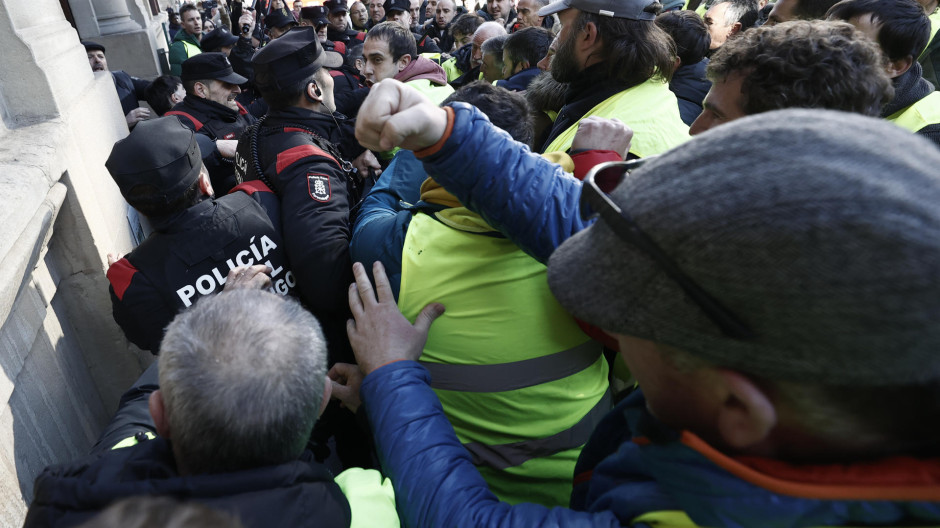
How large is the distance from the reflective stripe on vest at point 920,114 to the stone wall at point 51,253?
341cm

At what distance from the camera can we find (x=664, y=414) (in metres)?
0.80

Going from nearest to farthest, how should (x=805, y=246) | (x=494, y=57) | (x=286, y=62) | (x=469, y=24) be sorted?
1. (x=805, y=246)
2. (x=286, y=62)
3. (x=494, y=57)
4. (x=469, y=24)

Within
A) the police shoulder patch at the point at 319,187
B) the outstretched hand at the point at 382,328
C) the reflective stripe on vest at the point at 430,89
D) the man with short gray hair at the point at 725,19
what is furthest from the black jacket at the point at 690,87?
the outstretched hand at the point at 382,328

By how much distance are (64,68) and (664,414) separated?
2867 mm

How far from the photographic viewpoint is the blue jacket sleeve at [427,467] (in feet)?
3.01

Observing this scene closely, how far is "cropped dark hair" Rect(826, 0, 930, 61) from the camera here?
260 centimetres

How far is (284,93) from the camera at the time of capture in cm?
260

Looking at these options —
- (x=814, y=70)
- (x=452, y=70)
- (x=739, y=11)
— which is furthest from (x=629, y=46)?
(x=452, y=70)

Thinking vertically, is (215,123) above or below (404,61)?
below

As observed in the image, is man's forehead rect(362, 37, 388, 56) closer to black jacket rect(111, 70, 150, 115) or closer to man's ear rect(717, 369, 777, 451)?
black jacket rect(111, 70, 150, 115)

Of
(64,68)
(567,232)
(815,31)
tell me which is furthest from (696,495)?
(64,68)

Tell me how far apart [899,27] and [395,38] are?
326 cm

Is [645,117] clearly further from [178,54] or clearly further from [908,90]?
[178,54]

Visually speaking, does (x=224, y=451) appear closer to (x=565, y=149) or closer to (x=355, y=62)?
(x=565, y=149)
